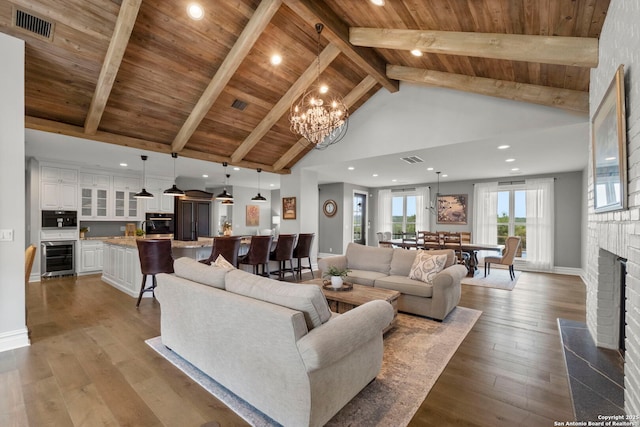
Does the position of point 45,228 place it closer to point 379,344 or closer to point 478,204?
point 379,344

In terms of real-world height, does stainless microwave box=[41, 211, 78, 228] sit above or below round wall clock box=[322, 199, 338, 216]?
below

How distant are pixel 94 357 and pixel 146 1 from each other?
3852 mm

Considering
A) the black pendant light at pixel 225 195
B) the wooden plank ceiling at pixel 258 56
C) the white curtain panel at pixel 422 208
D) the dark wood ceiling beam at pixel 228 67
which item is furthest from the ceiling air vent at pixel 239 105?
the white curtain panel at pixel 422 208

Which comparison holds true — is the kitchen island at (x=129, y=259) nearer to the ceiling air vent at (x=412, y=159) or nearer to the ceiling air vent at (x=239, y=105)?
the ceiling air vent at (x=239, y=105)

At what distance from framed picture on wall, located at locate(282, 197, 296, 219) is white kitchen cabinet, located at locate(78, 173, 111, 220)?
170 inches

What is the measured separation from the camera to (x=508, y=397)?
2.13 metres

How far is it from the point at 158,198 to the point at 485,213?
9262 mm

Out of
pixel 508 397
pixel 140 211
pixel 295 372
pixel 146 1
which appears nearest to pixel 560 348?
pixel 508 397

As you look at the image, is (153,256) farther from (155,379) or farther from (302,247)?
(302,247)

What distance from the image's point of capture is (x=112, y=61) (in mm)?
3592

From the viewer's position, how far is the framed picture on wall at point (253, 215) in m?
10.9

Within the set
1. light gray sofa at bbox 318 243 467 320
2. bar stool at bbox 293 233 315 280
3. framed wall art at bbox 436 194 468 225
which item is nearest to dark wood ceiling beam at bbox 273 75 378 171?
bar stool at bbox 293 233 315 280

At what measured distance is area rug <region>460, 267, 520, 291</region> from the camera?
5.61 metres

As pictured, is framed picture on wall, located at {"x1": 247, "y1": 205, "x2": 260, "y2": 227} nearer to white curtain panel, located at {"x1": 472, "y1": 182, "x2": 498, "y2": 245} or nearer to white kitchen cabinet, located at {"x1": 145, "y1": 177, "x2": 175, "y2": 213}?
white kitchen cabinet, located at {"x1": 145, "y1": 177, "x2": 175, "y2": 213}
